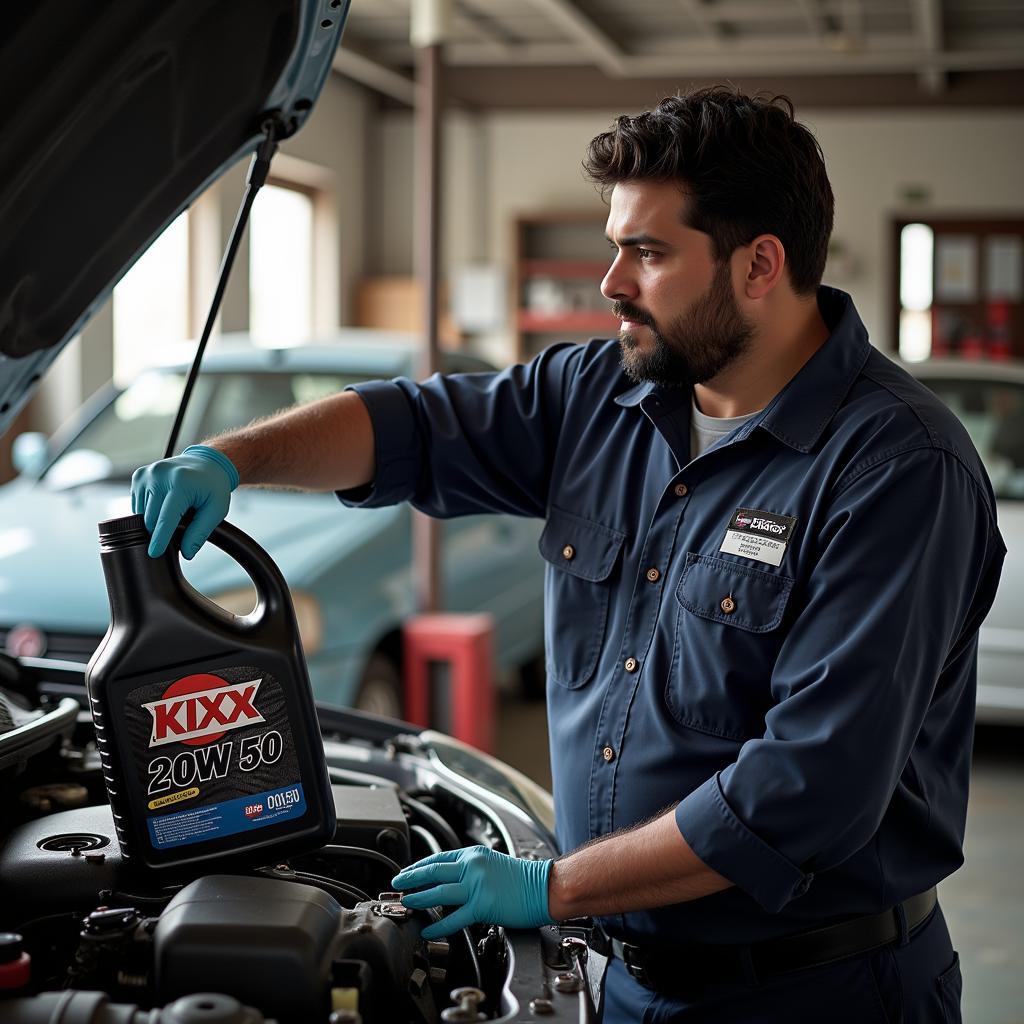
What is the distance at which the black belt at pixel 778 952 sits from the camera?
1.69 m

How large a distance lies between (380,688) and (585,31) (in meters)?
5.97

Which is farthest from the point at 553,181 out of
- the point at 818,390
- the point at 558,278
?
the point at 818,390

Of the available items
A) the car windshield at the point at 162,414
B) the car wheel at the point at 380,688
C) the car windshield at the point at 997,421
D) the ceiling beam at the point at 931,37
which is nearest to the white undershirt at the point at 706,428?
the car wheel at the point at 380,688

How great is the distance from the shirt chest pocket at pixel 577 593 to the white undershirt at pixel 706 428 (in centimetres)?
17

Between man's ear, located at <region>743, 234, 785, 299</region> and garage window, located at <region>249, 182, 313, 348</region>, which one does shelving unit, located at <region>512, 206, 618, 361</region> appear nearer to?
garage window, located at <region>249, 182, 313, 348</region>

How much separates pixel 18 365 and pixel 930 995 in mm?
1493

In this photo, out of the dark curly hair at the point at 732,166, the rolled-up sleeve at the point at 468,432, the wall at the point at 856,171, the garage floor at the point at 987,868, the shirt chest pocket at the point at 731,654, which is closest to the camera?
the shirt chest pocket at the point at 731,654

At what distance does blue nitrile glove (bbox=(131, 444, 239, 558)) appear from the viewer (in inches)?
60.9

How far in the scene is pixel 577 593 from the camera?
196 centimetres

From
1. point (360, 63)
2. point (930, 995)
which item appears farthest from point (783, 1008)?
point (360, 63)

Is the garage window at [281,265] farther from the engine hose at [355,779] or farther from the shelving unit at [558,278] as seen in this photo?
the engine hose at [355,779]

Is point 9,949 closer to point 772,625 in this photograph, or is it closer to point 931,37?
point 772,625

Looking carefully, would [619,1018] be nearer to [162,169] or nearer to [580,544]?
[580,544]

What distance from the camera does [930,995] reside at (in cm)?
175
